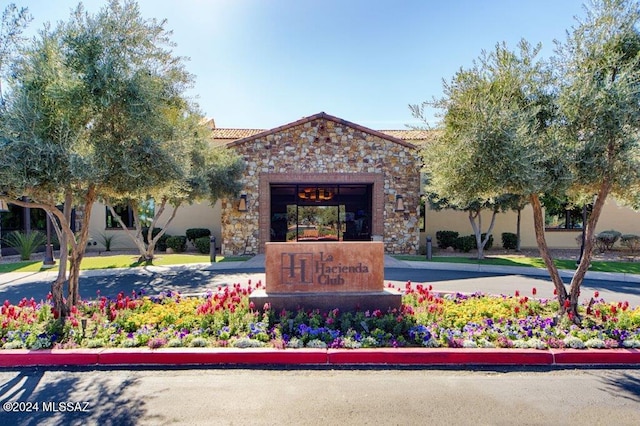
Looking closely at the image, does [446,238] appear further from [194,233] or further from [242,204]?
[194,233]

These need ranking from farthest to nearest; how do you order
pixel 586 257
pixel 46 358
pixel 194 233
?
pixel 194 233 < pixel 586 257 < pixel 46 358

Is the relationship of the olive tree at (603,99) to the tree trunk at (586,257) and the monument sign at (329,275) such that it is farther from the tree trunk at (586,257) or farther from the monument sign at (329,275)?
the monument sign at (329,275)

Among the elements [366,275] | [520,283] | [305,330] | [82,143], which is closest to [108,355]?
[305,330]

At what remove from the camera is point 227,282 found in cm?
1050

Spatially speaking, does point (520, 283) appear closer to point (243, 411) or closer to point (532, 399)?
point (532, 399)

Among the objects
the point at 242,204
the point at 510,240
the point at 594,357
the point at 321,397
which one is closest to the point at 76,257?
the point at 321,397

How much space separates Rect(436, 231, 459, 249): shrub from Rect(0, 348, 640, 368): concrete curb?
1510cm

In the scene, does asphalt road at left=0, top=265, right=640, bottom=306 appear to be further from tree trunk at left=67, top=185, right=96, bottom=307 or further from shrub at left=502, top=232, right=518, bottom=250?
shrub at left=502, top=232, right=518, bottom=250

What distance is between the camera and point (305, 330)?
529 cm

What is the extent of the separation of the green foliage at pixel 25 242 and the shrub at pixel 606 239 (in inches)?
1066

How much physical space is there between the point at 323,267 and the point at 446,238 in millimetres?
Answer: 14796

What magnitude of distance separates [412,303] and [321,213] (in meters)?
11.8

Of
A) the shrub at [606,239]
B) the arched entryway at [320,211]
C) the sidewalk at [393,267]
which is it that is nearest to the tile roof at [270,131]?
the arched entryway at [320,211]

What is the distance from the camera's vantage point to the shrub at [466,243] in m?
19.3
